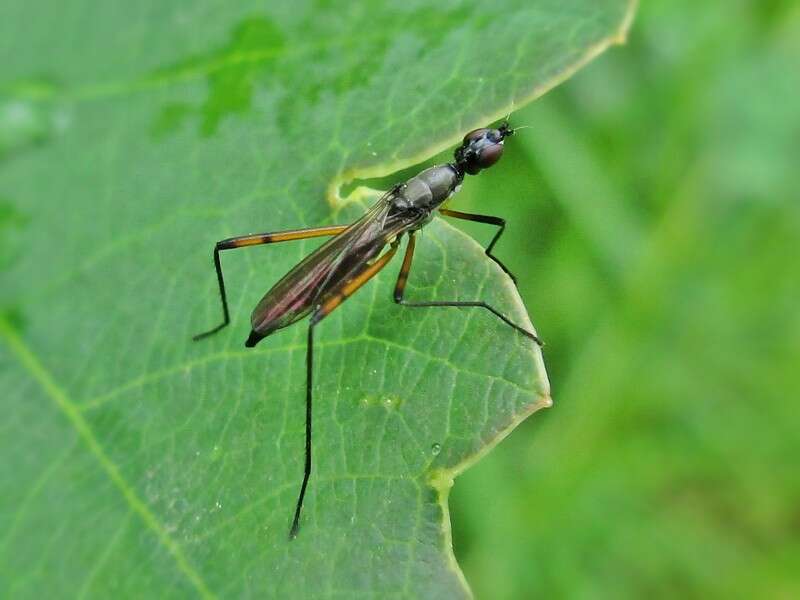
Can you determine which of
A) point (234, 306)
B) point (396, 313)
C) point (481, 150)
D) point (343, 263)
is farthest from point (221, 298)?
point (481, 150)

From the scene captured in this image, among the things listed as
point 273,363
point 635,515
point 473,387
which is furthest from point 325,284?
point 635,515

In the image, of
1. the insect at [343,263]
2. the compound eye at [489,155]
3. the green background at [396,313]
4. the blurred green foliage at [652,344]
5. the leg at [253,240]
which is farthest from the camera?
the blurred green foliage at [652,344]

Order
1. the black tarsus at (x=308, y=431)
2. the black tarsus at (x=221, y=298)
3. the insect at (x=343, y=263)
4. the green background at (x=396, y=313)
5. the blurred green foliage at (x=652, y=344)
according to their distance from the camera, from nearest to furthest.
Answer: the black tarsus at (x=308, y=431) → the green background at (x=396, y=313) → the insect at (x=343, y=263) → the black tarsus at (x=221, y=298) → the blurred green foliage at (x=652, y=344)

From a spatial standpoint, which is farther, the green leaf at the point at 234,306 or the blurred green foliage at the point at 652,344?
the blurred green foliage at the point at 652,344

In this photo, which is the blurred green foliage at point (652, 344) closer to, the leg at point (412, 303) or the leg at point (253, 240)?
the leg at point (412, 303)

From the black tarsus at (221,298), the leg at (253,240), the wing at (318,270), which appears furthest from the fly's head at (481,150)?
A: the black tarsus at (221,298)

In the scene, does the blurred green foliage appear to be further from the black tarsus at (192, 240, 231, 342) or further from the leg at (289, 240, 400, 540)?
the black tarsus at (192, 240, 231, 342)

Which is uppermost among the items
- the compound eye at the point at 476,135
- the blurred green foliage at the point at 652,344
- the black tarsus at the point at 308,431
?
the black tarsus at the point at 308,431

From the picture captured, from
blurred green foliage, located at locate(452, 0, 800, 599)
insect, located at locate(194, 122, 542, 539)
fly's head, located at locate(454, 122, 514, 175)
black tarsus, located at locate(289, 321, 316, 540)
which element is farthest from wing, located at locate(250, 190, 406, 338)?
blurred green foliage, located at locate(452, 0, 800, 599)
